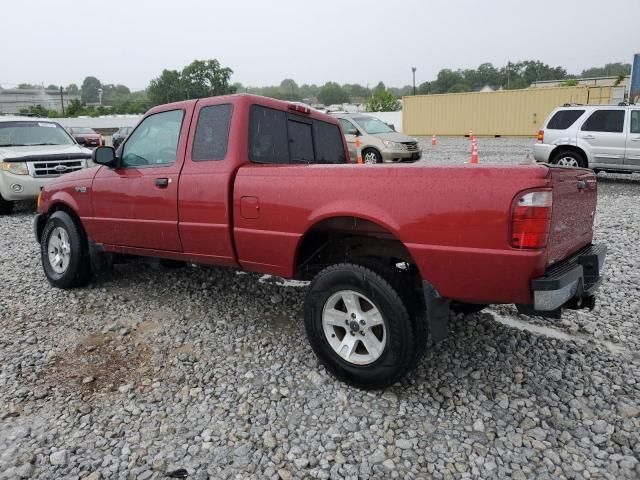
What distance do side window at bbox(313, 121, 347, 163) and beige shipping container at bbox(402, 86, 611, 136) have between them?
2791 cm

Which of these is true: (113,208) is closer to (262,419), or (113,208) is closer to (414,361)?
(262,419)

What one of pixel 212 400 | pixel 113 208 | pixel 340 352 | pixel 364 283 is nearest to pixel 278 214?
pixel 364 283

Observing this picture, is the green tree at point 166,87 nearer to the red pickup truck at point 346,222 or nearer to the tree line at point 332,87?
the tree line at point 332,87

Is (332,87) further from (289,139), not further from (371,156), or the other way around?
(289,139)

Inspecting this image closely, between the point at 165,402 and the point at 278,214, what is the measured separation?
1402 millimetres

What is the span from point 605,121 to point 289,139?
32.0 feet

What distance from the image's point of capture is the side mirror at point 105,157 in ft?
14.2

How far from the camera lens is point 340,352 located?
3125 millimetres

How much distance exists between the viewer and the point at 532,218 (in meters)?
2.43

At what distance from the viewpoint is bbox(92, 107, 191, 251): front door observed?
4031mm

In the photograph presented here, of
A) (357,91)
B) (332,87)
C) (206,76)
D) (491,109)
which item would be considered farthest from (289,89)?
(491,109)

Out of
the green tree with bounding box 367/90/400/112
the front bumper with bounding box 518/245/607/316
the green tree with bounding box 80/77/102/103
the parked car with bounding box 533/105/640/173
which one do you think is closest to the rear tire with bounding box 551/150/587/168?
the parked car with bounding box 533/105/640/173


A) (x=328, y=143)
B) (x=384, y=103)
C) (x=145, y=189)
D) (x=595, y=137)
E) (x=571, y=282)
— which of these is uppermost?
(x=384, y=103)

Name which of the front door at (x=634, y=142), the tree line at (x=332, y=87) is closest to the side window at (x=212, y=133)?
the front door at (x=634, y=142)
